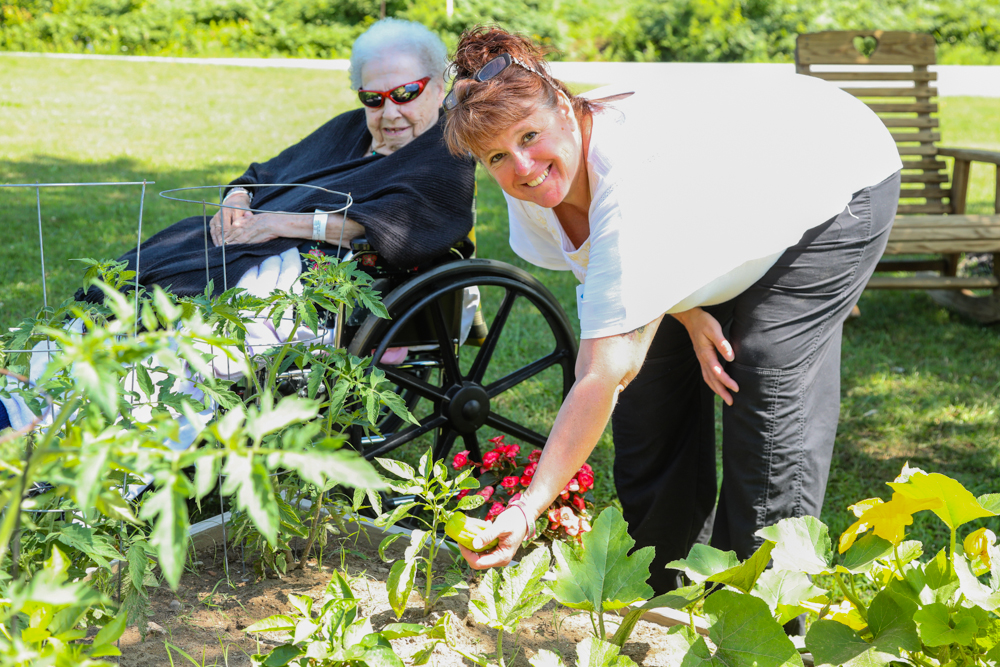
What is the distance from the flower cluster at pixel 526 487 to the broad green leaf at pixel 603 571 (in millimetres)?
644

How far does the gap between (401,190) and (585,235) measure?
0.80 metres

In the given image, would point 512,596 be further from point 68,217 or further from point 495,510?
point 68,217

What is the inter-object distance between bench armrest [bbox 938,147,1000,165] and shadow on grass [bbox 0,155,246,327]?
358 cm

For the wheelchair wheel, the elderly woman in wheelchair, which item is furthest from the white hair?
the wheelchair wheel

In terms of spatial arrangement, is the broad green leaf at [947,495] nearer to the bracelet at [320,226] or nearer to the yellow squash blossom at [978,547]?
the yellow squash blossom at [978,547]

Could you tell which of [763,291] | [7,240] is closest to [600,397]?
[763,291]

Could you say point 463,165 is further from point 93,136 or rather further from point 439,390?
point 93,136

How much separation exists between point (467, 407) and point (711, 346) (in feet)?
2.59

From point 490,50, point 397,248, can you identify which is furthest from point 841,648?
point 397,248

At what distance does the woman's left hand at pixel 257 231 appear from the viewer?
7.32 ft

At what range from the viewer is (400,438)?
2117 mm

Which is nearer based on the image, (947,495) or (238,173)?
(947,495)

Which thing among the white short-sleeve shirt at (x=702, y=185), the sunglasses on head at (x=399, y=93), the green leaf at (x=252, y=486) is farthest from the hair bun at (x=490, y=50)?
the sunglasses on head at (x=399, y=93)

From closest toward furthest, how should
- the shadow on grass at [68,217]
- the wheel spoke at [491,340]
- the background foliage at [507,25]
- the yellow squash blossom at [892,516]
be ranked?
the yellow squash blossom at [892,516] < the wheel spoke at [491,340] < the shadow on grass at [68,217] < the background foliage at [507,25]
